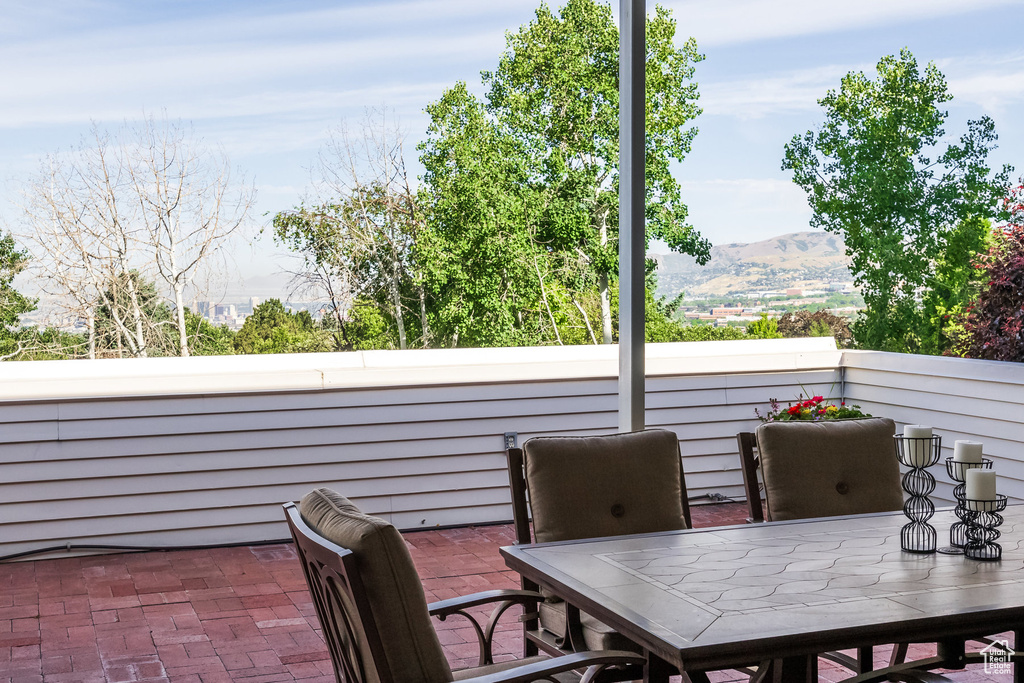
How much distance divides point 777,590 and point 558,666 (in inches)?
19.4

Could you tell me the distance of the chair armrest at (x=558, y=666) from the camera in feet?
5.98

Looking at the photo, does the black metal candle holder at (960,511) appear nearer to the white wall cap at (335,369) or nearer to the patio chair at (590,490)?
the patio chair at (590,490)

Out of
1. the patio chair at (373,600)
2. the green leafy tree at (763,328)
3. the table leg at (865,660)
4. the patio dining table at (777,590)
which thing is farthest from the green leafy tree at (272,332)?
the patio chair at (373,600)

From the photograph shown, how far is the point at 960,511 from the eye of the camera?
235 cm

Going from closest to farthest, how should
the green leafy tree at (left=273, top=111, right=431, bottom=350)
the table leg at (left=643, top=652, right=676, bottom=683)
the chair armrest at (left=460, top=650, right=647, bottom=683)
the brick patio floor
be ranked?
the chair armrest at (left=460, top=650, right=647, bottom=683) → the table leg at (left=643, top=652, right=676, bottom=683) → the brick patio floor → the green leafy tree at (left=273, top=111, right=431, bottom=350)

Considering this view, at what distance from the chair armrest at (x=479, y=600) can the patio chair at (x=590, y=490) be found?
3.8 inches

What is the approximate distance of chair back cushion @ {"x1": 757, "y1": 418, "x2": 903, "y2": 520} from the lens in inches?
115

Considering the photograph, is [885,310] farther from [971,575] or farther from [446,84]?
[971,575]

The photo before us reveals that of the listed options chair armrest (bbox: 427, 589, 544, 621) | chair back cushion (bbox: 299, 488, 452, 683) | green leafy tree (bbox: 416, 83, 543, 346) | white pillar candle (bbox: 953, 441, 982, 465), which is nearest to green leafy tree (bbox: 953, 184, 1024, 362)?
white pillar candle (bbox: 953, 441, 982, 465)

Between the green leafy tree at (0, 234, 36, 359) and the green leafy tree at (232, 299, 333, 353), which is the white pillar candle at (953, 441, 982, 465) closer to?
the green leafy tree at (232, 299, 333, 353)

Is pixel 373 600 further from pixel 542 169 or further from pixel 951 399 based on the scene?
pixel 542 169

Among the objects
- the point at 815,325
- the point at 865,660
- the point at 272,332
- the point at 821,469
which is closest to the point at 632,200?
the point at 821,469

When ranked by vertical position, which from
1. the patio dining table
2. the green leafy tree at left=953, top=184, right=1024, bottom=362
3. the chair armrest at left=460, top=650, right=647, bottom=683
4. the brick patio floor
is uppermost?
the green leafy tree at left=953, top=184, right=1024, bottom=362

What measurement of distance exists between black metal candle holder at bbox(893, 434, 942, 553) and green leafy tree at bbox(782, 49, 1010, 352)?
694 cm
